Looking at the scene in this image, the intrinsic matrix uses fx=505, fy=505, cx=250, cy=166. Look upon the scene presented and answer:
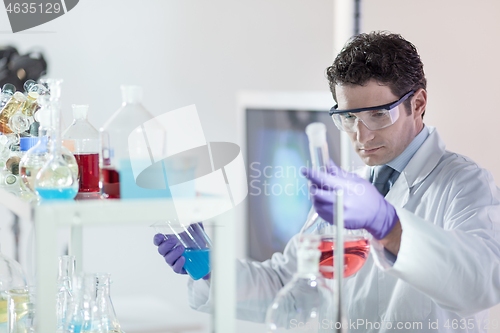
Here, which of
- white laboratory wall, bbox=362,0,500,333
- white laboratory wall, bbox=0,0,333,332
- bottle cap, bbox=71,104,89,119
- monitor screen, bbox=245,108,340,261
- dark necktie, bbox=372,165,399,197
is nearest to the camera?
bottle cap, bbox=71,104,89,119

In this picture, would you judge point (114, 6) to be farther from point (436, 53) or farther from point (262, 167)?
point (436, 53)

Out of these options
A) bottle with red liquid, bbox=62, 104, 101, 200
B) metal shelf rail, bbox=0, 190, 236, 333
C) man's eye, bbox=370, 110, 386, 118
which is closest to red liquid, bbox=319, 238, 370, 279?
metal shelf rail, bbox=0, 190, 236, 333

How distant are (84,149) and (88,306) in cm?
33

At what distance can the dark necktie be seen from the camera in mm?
1993

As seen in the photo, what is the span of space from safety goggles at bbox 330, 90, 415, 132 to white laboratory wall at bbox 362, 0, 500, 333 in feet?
5.97

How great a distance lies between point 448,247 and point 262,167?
206 centimetres

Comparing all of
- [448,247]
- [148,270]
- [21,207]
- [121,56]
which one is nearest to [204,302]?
[448,247]

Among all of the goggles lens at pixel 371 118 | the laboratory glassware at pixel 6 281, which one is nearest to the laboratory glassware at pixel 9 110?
the laboratory glassware at pixel 6 281

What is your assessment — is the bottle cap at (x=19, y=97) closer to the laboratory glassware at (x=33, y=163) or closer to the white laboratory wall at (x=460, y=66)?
the laboratory glassware at (x=33, y=163)

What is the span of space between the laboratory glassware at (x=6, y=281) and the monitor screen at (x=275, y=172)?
1967 mm

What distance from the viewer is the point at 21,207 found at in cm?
85

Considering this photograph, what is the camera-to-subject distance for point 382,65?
176 cm

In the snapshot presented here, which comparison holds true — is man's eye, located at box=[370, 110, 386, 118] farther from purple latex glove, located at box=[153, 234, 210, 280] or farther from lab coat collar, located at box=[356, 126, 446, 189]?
purple latex glove, located at box=[153, 234, 210, 280]

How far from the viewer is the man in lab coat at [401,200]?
136 centimetres
